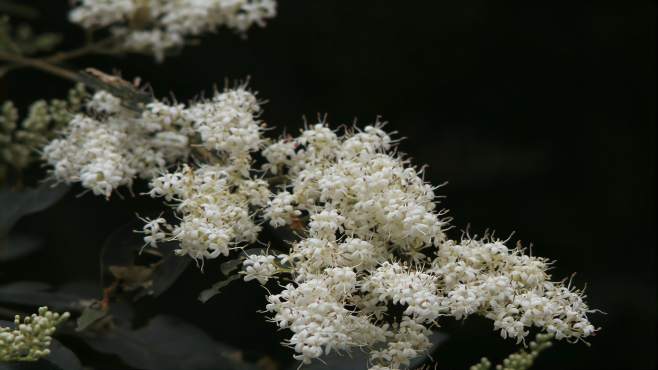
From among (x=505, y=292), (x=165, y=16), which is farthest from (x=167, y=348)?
(x=165, y=16)

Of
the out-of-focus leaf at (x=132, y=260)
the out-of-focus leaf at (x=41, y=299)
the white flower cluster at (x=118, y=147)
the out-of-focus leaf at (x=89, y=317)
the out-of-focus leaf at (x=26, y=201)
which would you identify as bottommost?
the out-of-focus leaf at (x=89, y=317)

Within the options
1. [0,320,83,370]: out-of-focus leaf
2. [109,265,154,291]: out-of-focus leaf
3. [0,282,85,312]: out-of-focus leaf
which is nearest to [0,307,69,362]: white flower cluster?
[0,320,83,370]: out-of-focus leaf

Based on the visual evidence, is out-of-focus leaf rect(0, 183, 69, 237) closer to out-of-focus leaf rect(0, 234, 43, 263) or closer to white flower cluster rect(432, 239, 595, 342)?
out-of-focus leaf rect(0, 234, 43, 263)

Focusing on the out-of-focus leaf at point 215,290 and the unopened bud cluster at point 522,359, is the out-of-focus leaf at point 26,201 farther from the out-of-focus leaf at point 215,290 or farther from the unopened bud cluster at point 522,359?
the unopened bud cluster at point 522,359

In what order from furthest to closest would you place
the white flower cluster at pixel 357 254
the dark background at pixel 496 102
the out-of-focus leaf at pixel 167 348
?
the dark background at pixel 496 102
the out-of-focus leaf at pixel 167 348
the white flower cluster at pixel 357 254

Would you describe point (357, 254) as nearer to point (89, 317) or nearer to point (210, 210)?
point (210, 210)

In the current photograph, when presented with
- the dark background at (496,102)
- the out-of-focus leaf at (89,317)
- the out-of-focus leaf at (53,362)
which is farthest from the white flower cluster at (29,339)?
the dark background at (496,102)
